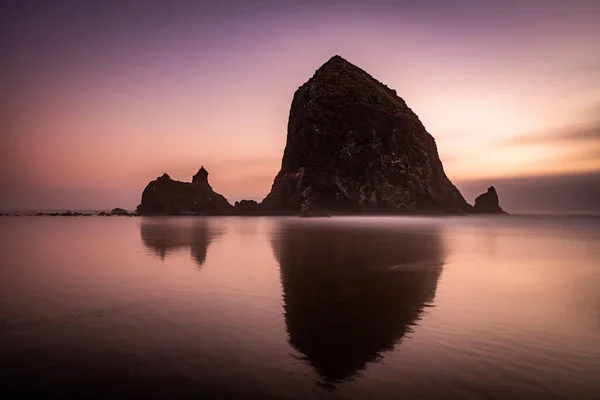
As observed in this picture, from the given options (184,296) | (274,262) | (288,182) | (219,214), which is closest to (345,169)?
(288,182)

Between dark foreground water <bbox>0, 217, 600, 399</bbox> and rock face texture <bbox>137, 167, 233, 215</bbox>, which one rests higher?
rock face texture <bbox>137, 167, 233, 215</bbox>

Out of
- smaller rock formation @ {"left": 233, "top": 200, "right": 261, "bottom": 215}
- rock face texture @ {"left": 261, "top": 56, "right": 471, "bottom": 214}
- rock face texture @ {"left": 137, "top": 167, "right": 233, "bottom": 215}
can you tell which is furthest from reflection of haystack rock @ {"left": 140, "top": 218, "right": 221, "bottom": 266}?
rock face texture @ {"left": 137, "top": 167, "right": 233, "bottom": 215}

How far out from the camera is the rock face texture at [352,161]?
505ft

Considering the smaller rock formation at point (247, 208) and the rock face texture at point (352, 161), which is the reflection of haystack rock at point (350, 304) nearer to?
the rock face texture at point (352, 161)

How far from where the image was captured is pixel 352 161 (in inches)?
6152

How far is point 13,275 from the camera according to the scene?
19.2 meters

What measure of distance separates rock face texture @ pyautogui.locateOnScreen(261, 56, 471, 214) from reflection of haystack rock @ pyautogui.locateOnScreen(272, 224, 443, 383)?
5051 inches

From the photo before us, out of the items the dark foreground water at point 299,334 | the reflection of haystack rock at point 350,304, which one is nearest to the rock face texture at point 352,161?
the reflection of haystack rock at point 350,304

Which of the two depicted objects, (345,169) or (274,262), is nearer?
(274,262)

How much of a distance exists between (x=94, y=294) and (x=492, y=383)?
1393 cm

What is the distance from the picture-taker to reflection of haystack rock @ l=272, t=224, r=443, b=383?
28.3ft

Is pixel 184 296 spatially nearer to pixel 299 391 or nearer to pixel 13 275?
pixel 299 391

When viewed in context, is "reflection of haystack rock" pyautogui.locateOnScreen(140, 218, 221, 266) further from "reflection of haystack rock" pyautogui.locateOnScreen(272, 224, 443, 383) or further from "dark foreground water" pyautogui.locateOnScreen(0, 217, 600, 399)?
"reflection of haystack rock" pyautogui.locateOnScreen(272, 224, 443, 383)

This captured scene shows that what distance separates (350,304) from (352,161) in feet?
477
